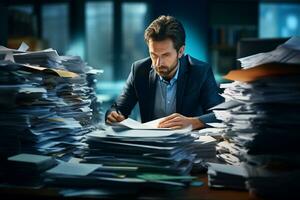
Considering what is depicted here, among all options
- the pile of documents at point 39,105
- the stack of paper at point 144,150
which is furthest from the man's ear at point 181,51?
the stack of paper at point 144,150

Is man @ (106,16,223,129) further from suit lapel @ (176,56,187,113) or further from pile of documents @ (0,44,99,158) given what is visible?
pile of documents @ (0,44,99,158)

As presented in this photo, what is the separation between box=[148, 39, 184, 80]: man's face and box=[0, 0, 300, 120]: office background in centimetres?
441

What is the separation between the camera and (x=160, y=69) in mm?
2232

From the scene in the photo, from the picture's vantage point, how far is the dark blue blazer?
7.47 ft

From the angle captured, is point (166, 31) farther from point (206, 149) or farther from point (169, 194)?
point (169, 194)

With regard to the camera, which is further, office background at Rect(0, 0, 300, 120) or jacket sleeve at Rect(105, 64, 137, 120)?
office background at Rect(0, 0, 300, 120)

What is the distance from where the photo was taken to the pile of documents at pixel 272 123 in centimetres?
97

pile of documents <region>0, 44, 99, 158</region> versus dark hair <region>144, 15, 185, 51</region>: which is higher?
dark hair <region>144, 15, 185, 51</region>

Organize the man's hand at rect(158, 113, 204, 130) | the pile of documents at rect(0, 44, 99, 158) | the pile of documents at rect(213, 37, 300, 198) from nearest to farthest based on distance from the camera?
the pile of documents at rect(213, 37, 300, 198), the pile of documents at rect(0, 44, 99, 158), the man's hand at rect(158, 113, 204, 130)

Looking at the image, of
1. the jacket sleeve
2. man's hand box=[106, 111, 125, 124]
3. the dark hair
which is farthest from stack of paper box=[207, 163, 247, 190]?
the jacket sleeve

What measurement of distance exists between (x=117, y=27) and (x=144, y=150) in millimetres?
6393

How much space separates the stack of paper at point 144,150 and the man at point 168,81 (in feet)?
3.40

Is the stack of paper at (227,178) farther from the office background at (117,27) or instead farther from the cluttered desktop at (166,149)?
the office background at (117,27)

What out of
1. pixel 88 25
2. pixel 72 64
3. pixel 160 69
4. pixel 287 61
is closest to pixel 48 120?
pixel 72 64
